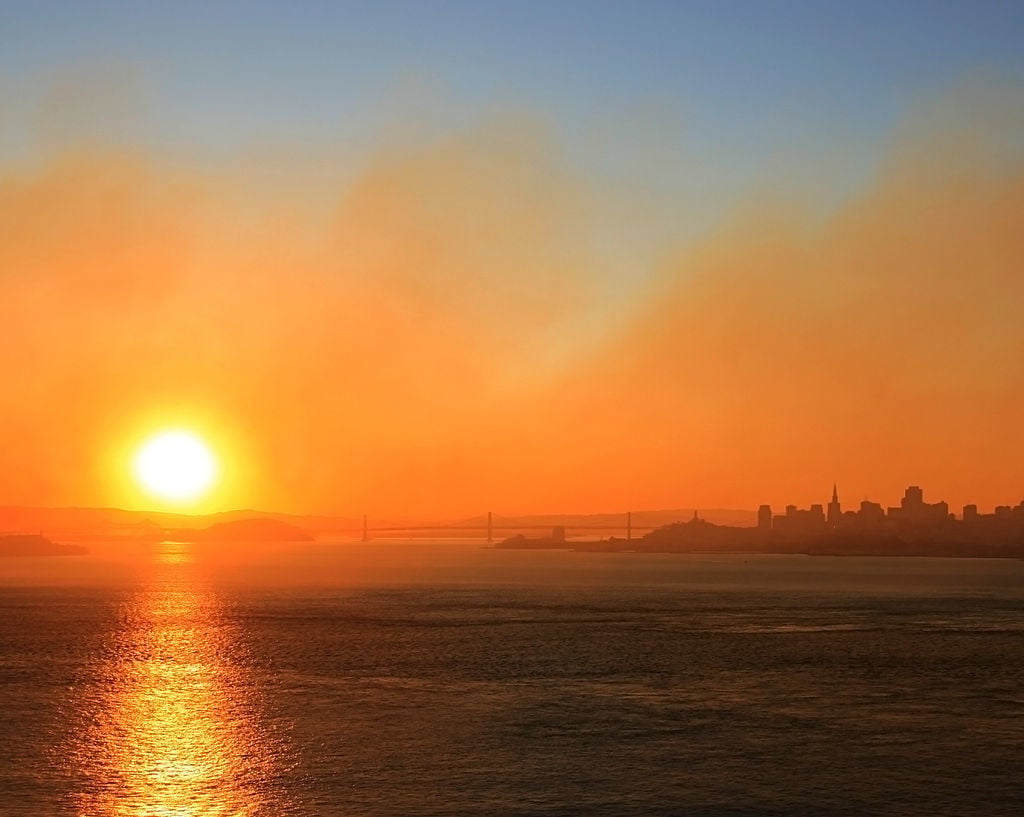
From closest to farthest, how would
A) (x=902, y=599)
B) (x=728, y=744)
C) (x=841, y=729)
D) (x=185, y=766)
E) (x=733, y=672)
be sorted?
(x=185, y=766)
(x=728, y=744)
(x=841, y=729)
(x=733, y=672)
(x=902, y=599)

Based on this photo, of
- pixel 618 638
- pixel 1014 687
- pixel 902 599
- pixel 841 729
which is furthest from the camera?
pixel 902 599

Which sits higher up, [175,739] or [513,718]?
[175,739]

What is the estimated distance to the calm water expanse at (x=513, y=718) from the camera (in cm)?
3641

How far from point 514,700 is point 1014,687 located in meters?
28.4

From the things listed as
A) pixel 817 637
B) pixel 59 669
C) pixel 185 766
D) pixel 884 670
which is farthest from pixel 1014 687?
pixel 59 669

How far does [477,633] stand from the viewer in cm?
9588

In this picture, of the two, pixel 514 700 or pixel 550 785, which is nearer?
pixel 550 785

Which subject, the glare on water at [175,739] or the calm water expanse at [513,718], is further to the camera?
the calm water expanse at [513,718]

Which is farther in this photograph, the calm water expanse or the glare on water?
the calm water expanse

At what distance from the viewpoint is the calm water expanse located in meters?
36.4

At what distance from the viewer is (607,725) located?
49.1 meters

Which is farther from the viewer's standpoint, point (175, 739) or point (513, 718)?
point (513, 718)

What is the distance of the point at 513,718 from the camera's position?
51.2 meters

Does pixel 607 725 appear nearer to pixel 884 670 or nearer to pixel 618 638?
pixel 884 670
